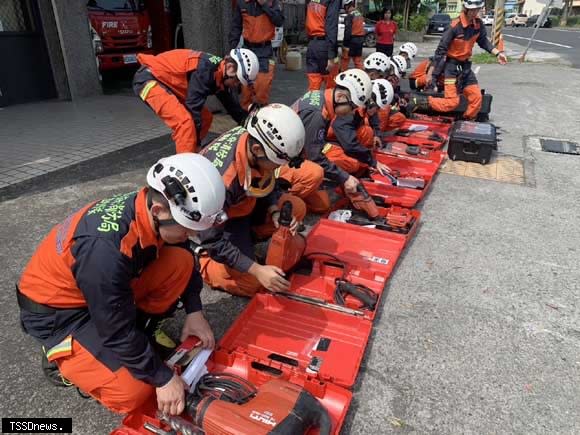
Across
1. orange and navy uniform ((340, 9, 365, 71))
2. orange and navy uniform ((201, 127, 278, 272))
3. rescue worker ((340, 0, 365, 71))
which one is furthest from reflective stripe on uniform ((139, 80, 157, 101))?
orange and navy uniform ((340, 9, 365, 71))

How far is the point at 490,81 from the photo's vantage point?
13.1 metres

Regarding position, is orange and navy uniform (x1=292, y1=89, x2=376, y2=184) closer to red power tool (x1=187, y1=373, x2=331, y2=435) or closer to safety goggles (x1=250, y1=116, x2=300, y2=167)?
safety goggles (x1=250, y1=116, x2=300, y2=167)

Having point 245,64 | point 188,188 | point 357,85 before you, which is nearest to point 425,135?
point 357,85

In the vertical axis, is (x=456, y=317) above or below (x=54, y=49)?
below

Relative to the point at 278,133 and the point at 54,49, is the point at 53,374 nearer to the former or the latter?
the point at 278,133

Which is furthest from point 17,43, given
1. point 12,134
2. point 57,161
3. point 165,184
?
point 165,184

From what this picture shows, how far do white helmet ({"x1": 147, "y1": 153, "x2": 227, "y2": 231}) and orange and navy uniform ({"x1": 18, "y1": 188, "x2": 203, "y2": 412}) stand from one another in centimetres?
17

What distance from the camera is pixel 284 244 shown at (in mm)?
2973

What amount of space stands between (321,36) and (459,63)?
2.54 meters

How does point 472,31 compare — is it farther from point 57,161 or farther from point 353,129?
point 57,161

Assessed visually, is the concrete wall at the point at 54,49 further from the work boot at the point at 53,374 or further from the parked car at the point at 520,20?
the parked car at the point at 520,20

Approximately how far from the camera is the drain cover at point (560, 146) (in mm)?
6826

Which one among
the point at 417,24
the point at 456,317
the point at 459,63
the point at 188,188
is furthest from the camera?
the point at 417,24

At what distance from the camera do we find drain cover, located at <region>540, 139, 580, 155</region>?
683 centimetres
